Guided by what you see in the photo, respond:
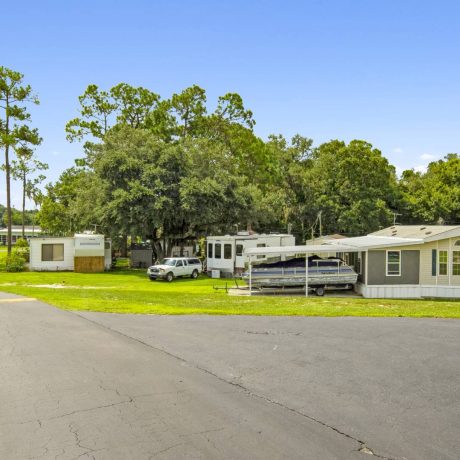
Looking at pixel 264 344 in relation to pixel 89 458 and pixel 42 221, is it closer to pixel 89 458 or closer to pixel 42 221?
pixel 89 458

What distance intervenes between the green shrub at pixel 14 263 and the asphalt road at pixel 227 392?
24994 millimetres

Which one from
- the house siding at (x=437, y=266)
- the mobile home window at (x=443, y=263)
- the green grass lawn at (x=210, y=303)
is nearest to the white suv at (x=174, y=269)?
the green grass lawn at (x=210, y=303)

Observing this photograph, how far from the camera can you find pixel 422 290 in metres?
25.9

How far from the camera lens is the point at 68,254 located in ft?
124

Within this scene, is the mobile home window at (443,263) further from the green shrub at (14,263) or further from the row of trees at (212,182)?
the green shrub at (14,263)

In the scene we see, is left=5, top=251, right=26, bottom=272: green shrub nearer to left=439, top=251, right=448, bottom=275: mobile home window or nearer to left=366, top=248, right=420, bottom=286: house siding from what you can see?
left=366, top=248, right=420, bottom=286: house siding

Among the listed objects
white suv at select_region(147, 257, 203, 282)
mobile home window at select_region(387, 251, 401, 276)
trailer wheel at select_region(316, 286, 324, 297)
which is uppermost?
mobile home window at select_region(387, 251, 401, 276)

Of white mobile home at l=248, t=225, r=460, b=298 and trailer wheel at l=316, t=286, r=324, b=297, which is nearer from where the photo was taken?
white mobile home at l=248, t=225, r=460, b=298

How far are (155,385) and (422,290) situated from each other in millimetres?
20866

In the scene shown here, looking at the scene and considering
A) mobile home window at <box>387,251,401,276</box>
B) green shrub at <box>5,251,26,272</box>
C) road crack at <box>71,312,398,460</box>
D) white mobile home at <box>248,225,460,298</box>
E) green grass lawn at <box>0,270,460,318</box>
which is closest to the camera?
road crack at <box>71,312,398,460</box>

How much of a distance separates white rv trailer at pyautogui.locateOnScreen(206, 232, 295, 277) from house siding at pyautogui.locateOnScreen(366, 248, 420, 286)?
9.90 meters

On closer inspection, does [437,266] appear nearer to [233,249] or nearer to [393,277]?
[393,277]

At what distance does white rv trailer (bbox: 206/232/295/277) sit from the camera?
3450 cm

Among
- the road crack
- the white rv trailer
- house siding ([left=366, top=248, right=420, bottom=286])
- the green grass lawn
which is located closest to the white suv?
the white rv trailer
